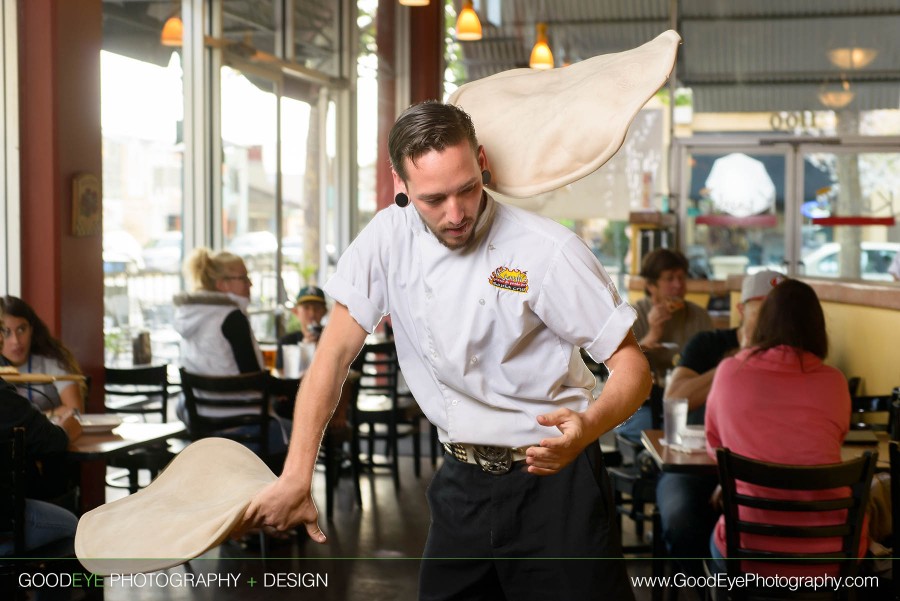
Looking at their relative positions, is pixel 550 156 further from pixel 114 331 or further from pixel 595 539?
pixel 114 331

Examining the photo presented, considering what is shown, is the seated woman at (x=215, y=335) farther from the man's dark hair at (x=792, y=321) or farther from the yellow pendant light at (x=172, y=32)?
the man's dark hair at (x=792, y=321)

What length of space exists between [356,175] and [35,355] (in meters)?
6.13

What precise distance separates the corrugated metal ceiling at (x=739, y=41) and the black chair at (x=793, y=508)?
25.8 feet

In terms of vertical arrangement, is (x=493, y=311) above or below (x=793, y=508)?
above

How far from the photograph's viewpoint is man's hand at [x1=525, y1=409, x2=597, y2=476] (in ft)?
5.62

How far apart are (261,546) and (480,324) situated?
143 inches

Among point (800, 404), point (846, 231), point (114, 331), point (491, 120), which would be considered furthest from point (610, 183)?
point (491, 120)

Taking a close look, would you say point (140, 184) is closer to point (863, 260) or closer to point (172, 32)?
point (172, 32)

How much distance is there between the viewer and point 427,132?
1.84 metres

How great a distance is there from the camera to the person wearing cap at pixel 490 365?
77.2 inches

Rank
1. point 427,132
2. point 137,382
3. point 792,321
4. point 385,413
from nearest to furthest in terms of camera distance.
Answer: point 427,132 < point 792,321 < point 137,382 < point 385,413

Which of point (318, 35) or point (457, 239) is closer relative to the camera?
point (457, 239)

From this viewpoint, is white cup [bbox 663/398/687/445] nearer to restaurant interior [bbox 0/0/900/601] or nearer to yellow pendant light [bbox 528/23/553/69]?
restaurant interior [bbox 0/0/900/601]

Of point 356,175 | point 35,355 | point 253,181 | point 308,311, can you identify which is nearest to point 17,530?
point 35,355
